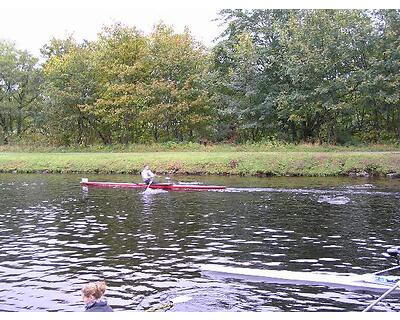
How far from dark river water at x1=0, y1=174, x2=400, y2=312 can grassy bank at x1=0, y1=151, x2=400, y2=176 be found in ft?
23.5

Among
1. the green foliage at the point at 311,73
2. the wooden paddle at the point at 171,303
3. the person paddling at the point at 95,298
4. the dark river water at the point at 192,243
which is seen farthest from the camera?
the green foliage at the point at 311,73

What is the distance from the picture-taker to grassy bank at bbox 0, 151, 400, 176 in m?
38.8

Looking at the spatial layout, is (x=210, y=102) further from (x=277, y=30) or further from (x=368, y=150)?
(x=368, y=150)

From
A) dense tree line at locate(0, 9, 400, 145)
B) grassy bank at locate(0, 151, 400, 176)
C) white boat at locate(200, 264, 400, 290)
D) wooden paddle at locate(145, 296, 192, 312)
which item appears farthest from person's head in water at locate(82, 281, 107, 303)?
dense tree line at locate(0, 9, 400, 145)

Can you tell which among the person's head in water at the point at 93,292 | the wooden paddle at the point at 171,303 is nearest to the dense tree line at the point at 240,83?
the wooden paddle at the point at 171,303

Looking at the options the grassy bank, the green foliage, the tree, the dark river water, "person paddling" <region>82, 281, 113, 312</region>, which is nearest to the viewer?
"person paddling" <region>82, 281, 113, 312</region>

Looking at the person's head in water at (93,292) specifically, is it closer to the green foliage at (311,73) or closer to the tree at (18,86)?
the green foliage at (311,73)

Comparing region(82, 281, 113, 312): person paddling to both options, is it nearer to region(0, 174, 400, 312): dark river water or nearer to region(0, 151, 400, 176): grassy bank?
region(0, 174, 400, 312): dark river water

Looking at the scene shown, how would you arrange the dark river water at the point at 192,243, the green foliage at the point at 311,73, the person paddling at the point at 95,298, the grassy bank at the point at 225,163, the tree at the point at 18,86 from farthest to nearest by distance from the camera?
the tree at the point at 18,86 < the green foliage at the point at 311,73 < the grassy bank at the point at 225,163 < the dark river water at the point at 192,243 < the person paddling at the point at 95,298

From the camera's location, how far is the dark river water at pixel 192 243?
11977mm

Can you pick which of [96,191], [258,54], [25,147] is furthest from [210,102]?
[96,191]

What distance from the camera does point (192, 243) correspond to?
57.8ft

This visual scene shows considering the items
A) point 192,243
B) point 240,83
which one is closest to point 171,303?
point 192,243

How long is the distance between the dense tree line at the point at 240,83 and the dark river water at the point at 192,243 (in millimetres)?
18896
